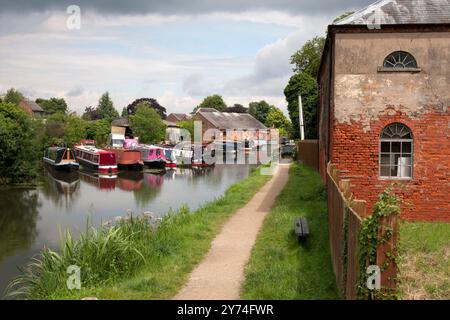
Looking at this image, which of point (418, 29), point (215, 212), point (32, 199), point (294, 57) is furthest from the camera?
point (294, 57)

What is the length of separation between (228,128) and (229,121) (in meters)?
3.34

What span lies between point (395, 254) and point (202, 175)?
34.9 metres

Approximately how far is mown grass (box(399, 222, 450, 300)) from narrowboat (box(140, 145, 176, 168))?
106 ft

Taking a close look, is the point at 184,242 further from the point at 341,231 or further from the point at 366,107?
the point at 366,107

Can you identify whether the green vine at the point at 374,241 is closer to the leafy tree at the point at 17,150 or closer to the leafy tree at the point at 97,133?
the leafy tree at the point at 17,150


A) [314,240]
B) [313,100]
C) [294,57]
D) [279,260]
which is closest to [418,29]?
[314,240]

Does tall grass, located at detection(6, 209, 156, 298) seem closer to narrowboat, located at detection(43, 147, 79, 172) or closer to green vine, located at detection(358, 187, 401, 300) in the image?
green vine, located at detection(358, 187, 401, 300)

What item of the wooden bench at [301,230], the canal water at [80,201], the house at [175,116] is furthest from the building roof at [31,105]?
the wooden bench at [301,230]

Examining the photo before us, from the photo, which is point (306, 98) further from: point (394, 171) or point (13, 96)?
point (13, 96)

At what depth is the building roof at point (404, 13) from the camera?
14211 millimetres

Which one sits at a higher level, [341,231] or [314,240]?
[341,231]

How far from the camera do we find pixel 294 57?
50969 millimetres

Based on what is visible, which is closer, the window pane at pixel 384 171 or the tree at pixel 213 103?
the window pane at pixel 384 171

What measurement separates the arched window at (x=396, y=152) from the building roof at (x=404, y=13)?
286 centimetres
